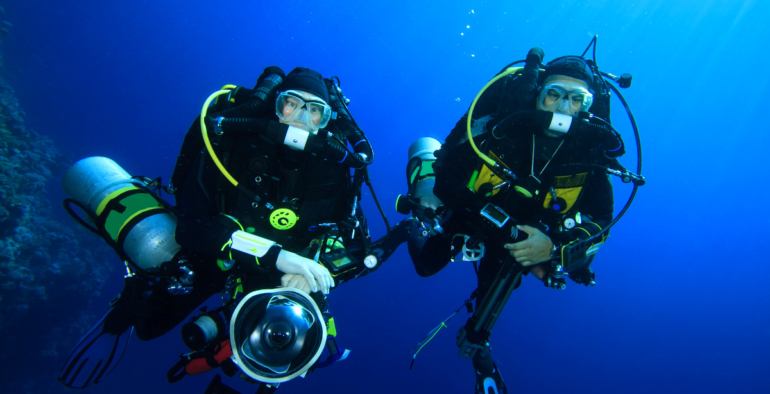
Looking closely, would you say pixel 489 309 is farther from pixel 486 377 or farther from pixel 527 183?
pixel 527 183

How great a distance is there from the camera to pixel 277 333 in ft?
5.63

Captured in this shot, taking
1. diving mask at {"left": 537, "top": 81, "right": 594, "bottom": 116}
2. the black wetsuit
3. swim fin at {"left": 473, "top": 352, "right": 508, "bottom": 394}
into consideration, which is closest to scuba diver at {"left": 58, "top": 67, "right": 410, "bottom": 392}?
the black wetsuit

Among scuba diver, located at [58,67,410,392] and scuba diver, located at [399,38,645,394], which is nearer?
scuba diver, located at [58,67,410,392]

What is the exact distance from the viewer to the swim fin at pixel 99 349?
306cm

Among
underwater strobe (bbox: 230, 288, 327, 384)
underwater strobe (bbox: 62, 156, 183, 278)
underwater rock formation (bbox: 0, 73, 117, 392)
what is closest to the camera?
underwater strobe (bbox: 230, 288, 327, 384)

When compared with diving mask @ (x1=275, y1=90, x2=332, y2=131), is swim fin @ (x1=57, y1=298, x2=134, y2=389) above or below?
below

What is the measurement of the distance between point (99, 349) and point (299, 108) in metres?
3.34

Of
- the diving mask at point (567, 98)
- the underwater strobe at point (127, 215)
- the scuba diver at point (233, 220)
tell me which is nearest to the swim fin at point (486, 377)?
the scuba diver at point (233, 220)

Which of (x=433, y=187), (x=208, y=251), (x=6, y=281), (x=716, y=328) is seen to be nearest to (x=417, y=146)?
(x=433, y=187)

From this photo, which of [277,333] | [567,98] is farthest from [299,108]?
[567,98]

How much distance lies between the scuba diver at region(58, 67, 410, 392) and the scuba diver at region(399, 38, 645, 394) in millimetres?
1051

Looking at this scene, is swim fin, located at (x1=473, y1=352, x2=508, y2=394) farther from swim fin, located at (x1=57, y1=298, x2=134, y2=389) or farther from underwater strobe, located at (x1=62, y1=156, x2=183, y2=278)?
swim fin, located at (x1=57, y1=298, x2=134, y2=389)

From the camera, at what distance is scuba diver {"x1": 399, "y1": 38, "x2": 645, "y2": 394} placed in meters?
2.74

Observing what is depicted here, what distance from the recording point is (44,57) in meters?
18.8
